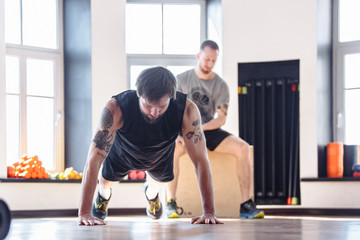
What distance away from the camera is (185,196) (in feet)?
14.8

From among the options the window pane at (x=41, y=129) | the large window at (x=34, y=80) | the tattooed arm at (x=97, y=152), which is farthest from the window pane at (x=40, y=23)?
the tattooed arm at (x=97, y=152)

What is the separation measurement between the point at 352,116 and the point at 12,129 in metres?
3.75

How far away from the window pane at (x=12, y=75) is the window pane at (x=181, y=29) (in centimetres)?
170

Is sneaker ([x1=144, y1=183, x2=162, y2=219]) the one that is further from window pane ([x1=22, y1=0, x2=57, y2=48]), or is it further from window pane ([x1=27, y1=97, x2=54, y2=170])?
window pane ([x1=22, y1=0, x2=57, y2=48])

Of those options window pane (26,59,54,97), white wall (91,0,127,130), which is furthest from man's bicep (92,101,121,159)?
window pane (26,59,54,97)

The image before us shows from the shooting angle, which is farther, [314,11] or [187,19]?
[187,19]

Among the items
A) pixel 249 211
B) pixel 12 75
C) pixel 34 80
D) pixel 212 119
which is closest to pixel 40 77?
pixel 34 80

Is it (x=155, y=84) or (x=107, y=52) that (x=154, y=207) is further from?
(x=107, y=52)

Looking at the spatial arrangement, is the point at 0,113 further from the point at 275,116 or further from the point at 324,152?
the point at 324,152

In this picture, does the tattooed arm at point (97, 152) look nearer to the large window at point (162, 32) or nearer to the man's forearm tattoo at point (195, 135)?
the man's forearm tattoo at point (195, 135)

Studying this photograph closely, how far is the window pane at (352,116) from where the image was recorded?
238 inches

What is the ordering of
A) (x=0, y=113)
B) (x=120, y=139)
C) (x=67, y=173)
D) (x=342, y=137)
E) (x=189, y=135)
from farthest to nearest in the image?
(x=342, y=137) → (x=67, y=173) → (x=0, y=113) → (x=120, y=139) → (x=189, y=135)

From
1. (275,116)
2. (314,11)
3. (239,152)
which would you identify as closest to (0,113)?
(239,152)

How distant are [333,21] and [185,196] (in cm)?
297
